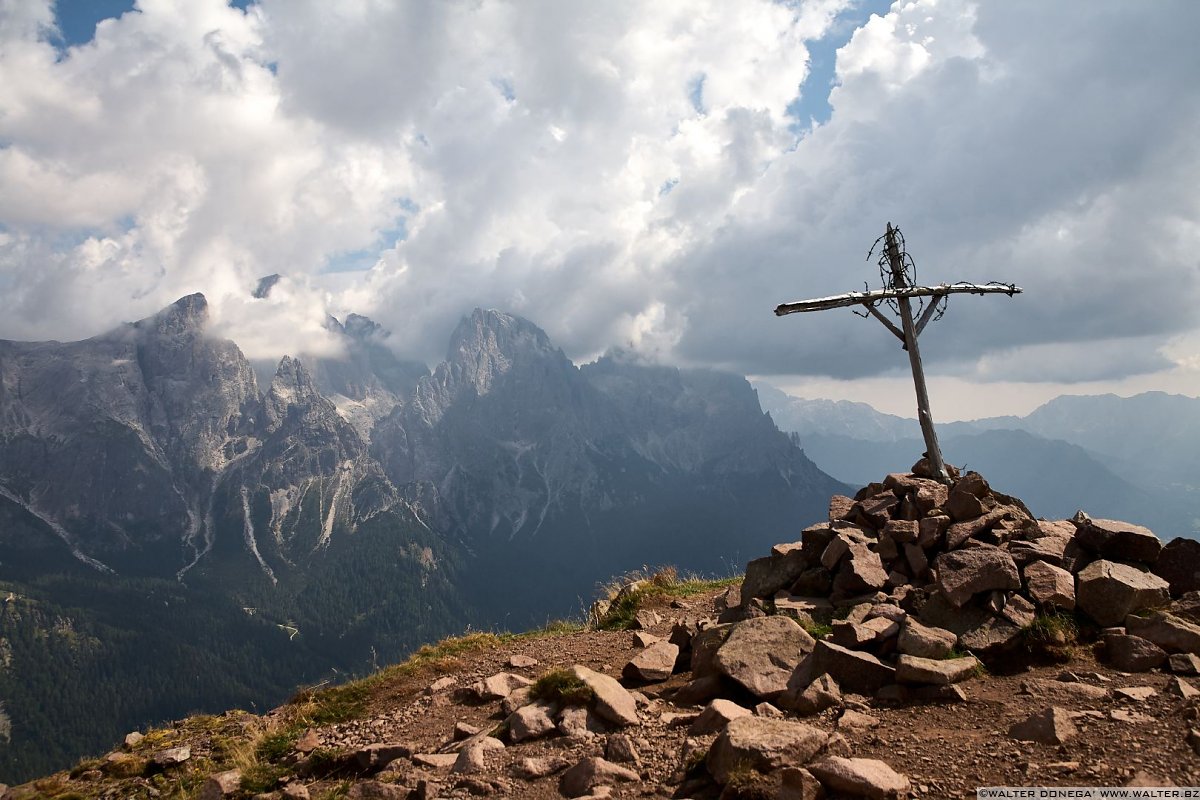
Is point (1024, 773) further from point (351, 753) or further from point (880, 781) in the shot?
point (351, 753)

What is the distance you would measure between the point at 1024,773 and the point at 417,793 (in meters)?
7.53

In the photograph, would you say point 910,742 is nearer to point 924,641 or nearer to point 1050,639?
point 924,641

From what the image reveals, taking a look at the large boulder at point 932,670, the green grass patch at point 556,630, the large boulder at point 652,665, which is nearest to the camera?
the large boulder at point 932,670

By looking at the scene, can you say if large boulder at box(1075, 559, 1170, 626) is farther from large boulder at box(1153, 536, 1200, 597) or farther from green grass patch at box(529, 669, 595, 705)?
green grass patch at box(529, 669, 595, 705)

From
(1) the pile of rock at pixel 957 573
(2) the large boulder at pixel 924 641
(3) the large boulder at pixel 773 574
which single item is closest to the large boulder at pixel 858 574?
(1) the pile of rock at pixel 957 573

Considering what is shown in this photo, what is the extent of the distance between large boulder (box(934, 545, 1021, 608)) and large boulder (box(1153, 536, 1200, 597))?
3584mm

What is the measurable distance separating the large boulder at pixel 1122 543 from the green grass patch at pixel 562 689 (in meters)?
11.2

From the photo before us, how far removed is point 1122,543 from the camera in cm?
1320

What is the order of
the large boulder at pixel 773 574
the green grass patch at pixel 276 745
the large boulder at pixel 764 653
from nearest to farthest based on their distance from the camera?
1. the large boulder at pixel 764 653
2. the green grass patch at pixel 276 745
3. the large boulder at pixel 773 574

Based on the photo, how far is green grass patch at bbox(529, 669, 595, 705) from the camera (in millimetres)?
10242

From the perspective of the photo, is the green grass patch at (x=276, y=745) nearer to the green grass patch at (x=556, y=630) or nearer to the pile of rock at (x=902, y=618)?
the pile of rock at (x=902, y=618)

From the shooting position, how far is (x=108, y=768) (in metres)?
12.3

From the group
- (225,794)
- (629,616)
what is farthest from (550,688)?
(629,616)

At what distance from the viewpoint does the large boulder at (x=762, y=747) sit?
730 cm
